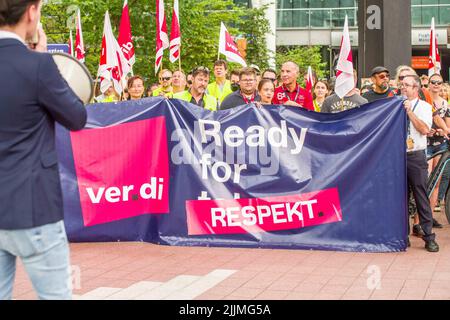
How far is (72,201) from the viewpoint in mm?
8516

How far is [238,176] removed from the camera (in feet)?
27.0

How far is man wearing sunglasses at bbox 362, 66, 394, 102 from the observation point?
8.99m

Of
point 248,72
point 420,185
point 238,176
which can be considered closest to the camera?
point 420,185

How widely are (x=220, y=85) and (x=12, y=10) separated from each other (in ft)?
27.9

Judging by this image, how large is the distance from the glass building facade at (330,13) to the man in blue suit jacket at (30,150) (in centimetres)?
4521

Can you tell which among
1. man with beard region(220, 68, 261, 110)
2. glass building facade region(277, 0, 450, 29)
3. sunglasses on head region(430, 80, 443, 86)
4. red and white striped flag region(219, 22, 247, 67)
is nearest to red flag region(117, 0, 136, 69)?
red and white striped flag region(219, 22, 247, 67)

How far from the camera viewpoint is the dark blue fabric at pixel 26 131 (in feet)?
10.7

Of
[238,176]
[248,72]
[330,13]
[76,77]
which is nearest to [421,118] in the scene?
[238,176]

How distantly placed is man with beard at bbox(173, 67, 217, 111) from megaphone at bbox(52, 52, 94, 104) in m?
6.66

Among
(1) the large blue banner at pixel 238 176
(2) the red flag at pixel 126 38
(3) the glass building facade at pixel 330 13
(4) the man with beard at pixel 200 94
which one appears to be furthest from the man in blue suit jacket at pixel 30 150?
(3) the glass building facade at pixel 330 13

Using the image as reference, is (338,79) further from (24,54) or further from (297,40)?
(297,40)

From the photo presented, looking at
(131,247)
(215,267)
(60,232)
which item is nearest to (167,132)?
(131,247)

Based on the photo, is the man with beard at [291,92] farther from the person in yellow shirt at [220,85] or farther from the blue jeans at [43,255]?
the blue jeans at [43,255]

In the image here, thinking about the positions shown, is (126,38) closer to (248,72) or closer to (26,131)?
(248,72)
